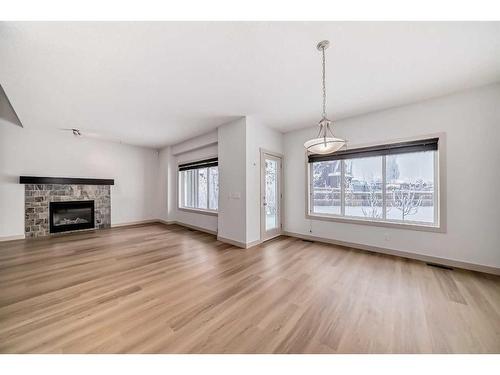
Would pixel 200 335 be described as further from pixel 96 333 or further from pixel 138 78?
pixel 138 78

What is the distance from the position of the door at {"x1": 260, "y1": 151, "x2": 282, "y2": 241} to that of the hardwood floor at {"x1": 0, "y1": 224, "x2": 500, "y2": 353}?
1.06m

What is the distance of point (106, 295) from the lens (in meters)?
2.17

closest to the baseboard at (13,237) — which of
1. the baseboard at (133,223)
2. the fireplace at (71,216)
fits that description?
the fireplace at (71,216)

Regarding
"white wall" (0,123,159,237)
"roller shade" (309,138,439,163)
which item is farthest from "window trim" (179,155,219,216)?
"roller shade" (309,138,439,163)

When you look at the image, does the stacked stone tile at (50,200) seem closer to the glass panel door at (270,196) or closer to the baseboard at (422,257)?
the glass panel door at (270,196)

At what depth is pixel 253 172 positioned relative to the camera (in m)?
4.11

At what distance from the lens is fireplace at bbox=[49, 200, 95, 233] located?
5086 mm

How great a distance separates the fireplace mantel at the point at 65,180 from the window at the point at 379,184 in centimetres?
Result: 609

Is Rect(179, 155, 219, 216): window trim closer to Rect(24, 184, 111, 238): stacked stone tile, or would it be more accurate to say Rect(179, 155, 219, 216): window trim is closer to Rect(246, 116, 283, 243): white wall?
Rect(246, 116, 283, 243): white wall

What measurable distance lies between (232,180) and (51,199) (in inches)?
197

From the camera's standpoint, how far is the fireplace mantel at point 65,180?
4641mm

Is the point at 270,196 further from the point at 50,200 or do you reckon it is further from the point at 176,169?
the point at 50,200

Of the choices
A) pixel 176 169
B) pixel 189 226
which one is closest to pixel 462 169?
pixel 189 226
